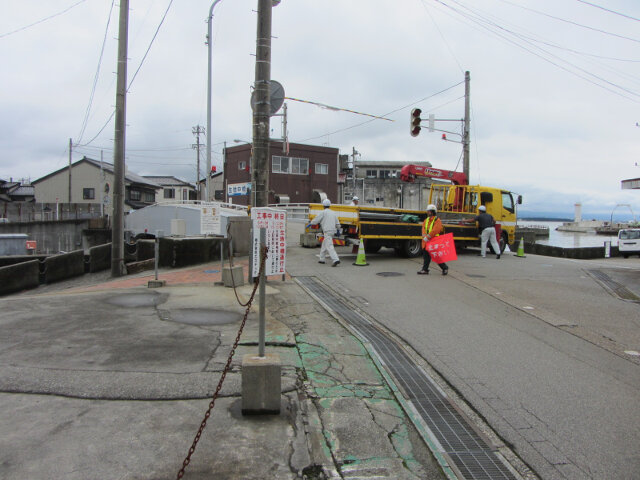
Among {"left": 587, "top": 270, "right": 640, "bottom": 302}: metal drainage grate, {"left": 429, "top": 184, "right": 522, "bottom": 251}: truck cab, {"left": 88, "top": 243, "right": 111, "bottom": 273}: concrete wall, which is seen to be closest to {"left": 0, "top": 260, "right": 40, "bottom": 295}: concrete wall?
{"left": 88, "top": 243, "right": 111, "bottom": 273}: concrete wall

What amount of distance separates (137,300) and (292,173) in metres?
34.2

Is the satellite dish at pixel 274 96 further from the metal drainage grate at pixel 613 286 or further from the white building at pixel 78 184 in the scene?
the white building at pixel 78 184

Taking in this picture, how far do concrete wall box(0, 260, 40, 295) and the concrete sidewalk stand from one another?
26.3 feet

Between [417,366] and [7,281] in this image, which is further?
[7,281]

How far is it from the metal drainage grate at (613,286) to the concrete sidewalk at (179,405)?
710cm

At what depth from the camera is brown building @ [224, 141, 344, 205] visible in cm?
4069

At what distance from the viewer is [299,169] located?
137 feet

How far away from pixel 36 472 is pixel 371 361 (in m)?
3.51

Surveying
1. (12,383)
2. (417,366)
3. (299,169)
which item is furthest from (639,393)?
(299,169)

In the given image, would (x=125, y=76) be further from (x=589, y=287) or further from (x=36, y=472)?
(x=589, y=287)

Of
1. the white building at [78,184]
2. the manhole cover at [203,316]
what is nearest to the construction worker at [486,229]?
the manhole cover at [203,316]

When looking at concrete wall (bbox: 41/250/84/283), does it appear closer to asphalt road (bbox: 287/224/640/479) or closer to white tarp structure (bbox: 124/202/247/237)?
white tarp structure (bbox: 124/202/247/237)

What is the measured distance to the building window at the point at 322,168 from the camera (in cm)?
4262

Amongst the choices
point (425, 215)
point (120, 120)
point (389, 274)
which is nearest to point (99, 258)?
point (120, 120)
